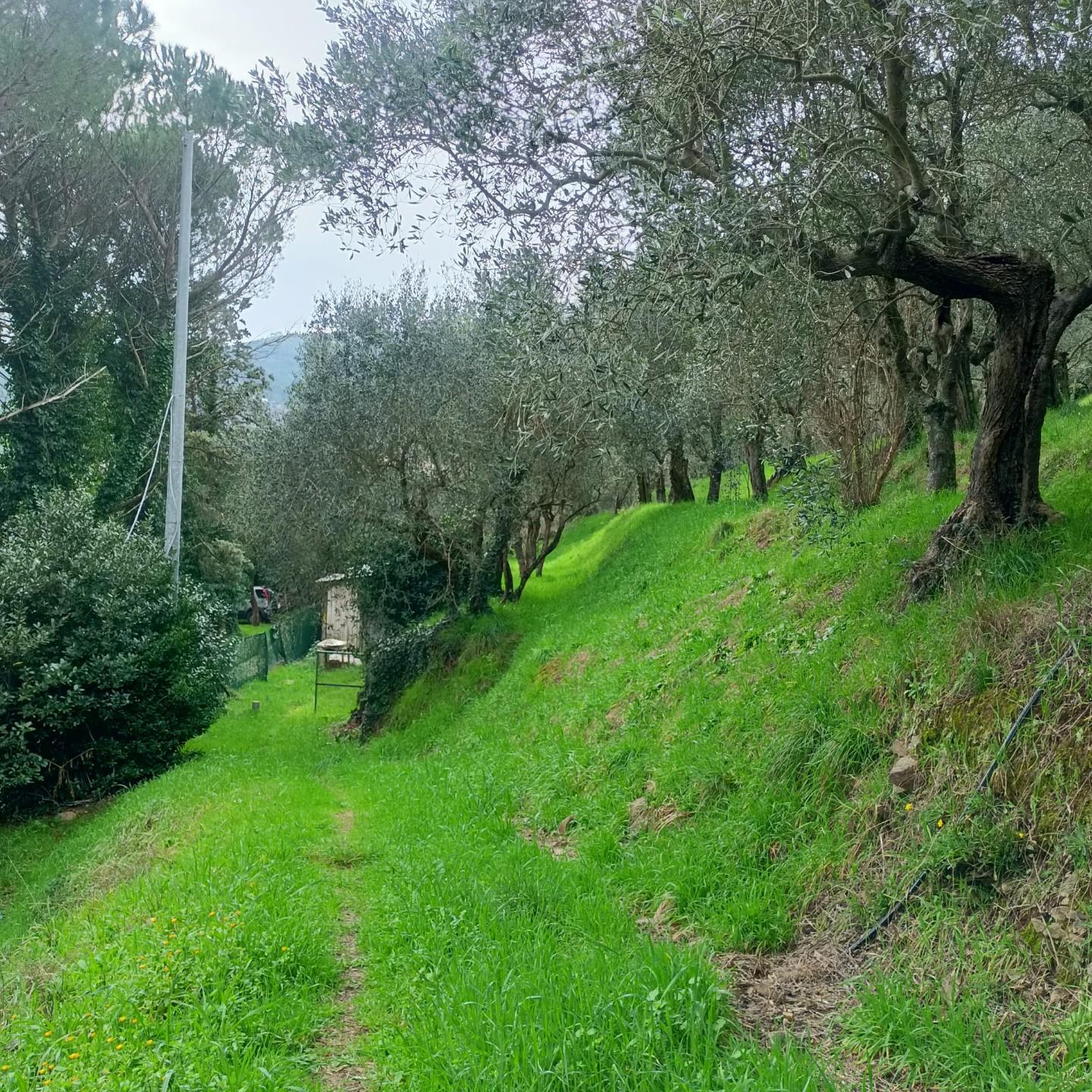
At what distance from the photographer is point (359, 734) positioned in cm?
1822

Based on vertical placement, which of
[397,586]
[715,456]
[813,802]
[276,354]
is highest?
[276,354]

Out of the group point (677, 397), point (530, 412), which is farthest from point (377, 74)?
point (677, 397)

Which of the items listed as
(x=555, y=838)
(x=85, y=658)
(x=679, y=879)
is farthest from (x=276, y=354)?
(x=679, y=879)

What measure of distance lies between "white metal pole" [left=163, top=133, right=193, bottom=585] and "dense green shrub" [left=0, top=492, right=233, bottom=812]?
690 mm

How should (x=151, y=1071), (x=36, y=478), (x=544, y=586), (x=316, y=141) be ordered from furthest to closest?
(x=544, y=586) → (x=36, y=478) → (x=316, y=141) → (x=151, y=1071)

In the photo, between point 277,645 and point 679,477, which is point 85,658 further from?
point 277,645

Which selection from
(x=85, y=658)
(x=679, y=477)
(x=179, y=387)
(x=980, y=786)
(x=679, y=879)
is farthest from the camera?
(x=679, y=477)

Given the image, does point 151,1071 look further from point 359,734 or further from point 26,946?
point 359,734

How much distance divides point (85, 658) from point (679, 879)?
40.9ft

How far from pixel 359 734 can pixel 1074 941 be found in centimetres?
1610

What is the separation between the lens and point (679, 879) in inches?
213

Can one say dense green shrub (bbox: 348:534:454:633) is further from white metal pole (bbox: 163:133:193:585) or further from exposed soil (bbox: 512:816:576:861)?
exposed soil (bbox: 512:816:576:861)

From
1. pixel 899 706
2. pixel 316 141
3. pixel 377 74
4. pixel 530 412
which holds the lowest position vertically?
pixel 899 706

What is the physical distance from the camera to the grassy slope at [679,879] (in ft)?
11.7
